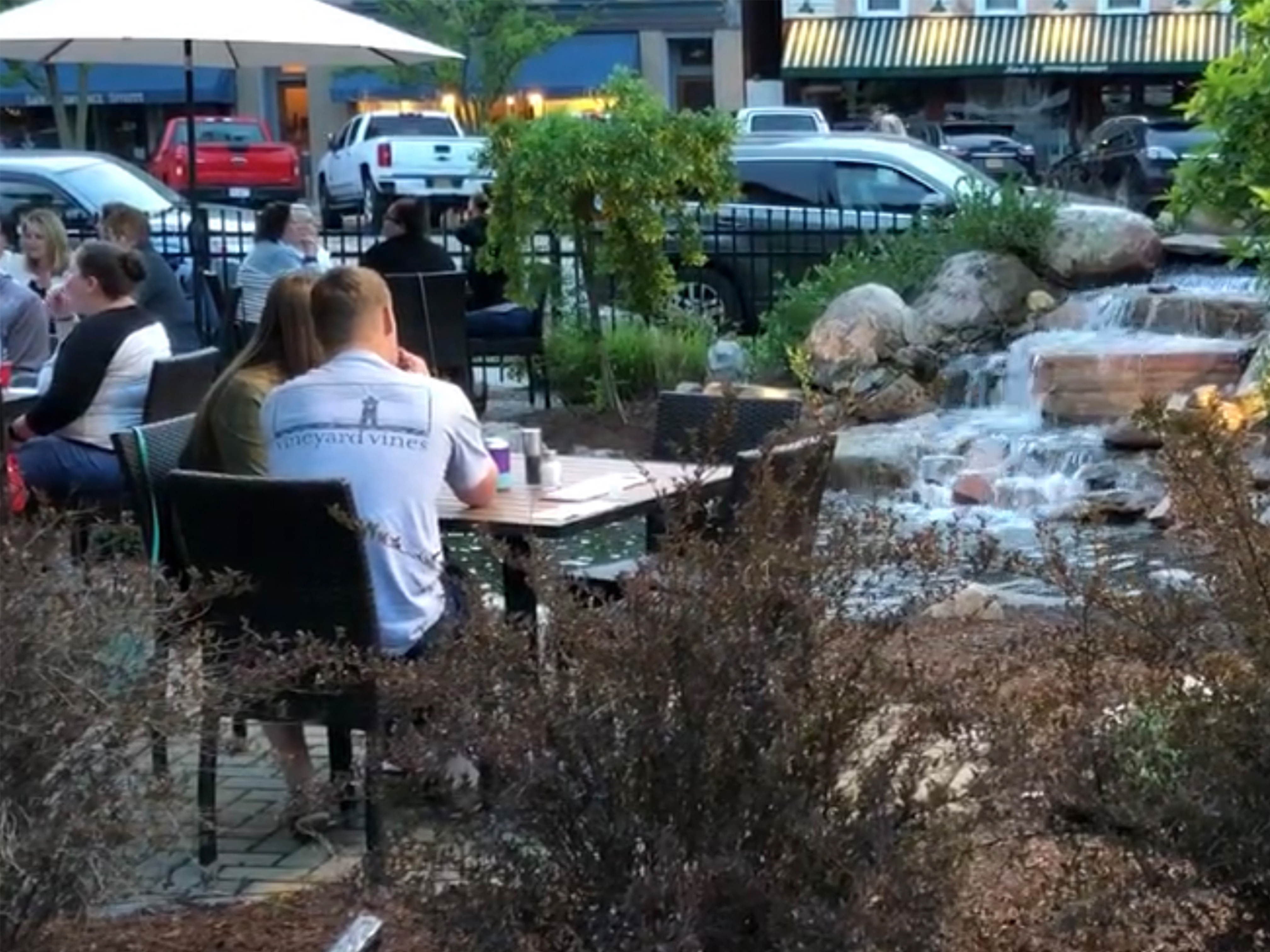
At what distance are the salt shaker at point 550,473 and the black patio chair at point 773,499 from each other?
741 millimetres

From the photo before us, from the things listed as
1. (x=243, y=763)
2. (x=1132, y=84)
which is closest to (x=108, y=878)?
(x=243, y=763)

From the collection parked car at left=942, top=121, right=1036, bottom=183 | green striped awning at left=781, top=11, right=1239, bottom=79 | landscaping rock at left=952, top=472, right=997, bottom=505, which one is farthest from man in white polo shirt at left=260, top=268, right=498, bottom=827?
green striped awning at left=781, top=11, right=1239, bottom=79

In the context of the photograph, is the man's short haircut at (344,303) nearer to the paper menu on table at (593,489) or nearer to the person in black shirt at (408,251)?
the paper menu on table at (593,489)

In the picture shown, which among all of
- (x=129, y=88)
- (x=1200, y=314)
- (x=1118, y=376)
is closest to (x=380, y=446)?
(x=1118, y=376)

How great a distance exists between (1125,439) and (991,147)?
19.7 m

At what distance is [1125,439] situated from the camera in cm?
1094

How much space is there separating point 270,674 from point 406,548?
0.94 meters

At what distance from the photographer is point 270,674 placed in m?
3.79

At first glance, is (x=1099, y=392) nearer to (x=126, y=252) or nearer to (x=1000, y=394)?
(x=1000, y=394)

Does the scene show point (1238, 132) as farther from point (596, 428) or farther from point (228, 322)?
point (228, 322)

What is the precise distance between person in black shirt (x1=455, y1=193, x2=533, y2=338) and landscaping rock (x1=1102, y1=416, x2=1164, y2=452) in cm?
340

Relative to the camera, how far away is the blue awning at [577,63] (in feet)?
135

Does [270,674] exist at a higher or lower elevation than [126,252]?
lower

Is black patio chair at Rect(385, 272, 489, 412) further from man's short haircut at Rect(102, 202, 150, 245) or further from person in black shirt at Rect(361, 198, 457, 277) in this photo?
man's short haircut at Rect(102, 202, 150, 245)
